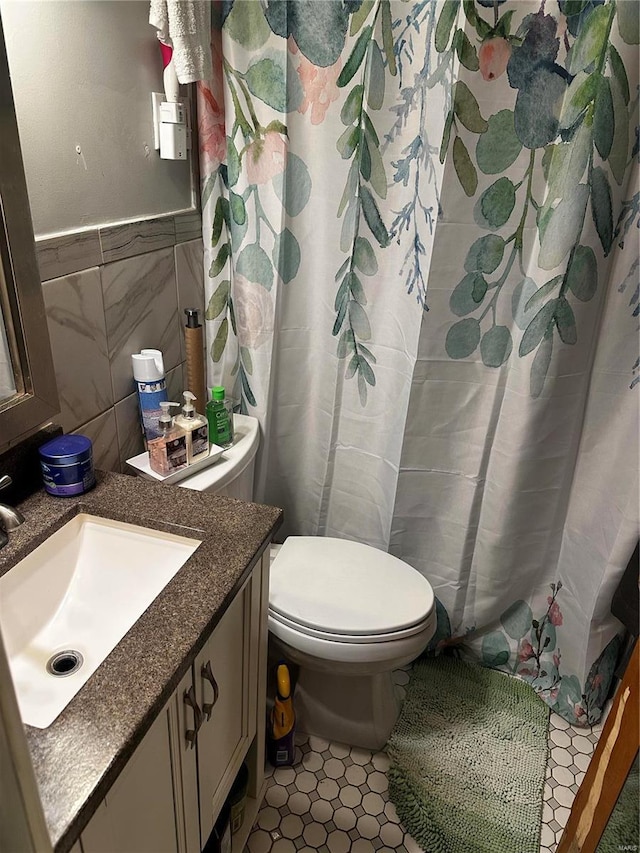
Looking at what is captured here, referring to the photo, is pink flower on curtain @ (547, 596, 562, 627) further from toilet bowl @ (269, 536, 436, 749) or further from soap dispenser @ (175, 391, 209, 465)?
soap dispenser @ (175, 391, 209, 465)

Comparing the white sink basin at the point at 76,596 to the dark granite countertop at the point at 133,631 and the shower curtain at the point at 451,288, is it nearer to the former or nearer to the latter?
the dark granite countertop at the point at 133,631

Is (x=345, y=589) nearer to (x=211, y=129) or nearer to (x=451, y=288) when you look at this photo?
(x=451, y=288)

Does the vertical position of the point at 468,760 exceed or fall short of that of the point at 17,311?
it falls short

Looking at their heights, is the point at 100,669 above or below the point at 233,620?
above

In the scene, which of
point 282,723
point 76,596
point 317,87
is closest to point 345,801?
point 282,723

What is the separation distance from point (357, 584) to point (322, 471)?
1.30ft

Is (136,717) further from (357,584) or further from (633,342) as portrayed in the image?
(633,342)

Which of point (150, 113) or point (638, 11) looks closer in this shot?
point (638, 11)

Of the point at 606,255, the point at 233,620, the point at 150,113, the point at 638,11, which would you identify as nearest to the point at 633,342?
the point at 606,255

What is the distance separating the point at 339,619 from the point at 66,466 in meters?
0.66

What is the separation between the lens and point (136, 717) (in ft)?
2.24

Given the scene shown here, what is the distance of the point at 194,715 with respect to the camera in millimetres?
886

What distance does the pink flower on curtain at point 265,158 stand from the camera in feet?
4.56

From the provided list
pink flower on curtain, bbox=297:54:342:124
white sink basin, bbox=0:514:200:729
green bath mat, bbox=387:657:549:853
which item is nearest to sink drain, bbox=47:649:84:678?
white sink basin, bbox=0:514:200:729
